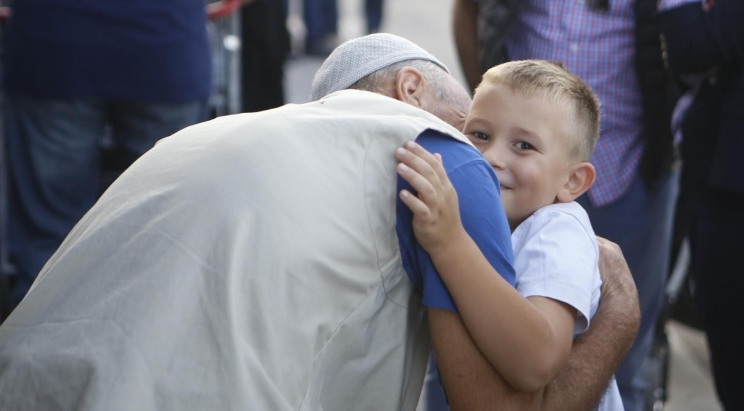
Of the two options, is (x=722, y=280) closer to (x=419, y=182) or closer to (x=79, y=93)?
(x=419, y=182)

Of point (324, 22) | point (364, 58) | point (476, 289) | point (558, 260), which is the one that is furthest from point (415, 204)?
point (324, 22)

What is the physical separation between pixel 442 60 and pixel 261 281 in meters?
9.28

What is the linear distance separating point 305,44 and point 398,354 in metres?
9.42

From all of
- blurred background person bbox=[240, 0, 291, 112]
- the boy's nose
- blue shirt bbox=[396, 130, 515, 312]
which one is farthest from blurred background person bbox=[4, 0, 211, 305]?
blue shirt bbox=[396, 130, 515, 312]

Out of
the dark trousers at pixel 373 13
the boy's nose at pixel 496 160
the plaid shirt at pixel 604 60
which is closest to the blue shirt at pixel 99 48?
the plaid shirt at pixel 604 60

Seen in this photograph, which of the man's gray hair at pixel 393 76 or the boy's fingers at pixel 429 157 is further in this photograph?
the man's gray hair at pixel 393 76

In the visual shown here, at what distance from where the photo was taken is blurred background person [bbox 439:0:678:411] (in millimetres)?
3197

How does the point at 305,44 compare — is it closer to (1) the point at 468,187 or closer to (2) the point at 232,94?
(2) the point at 232,94

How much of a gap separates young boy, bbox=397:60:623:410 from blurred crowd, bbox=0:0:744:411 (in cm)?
93

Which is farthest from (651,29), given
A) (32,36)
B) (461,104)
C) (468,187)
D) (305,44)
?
(305,44)

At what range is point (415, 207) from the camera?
157 cm

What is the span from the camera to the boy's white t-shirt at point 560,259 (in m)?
1.78

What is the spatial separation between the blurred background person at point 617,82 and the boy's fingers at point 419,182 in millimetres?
1765

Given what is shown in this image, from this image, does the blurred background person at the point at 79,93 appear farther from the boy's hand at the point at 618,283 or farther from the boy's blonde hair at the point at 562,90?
the boy's hand at the point at 618,283
